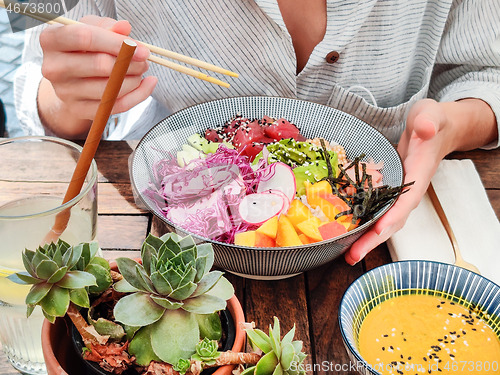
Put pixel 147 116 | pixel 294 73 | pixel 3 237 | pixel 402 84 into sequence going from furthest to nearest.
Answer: pixel 147 116, pixel 402 84, pixel 294 73, pixel 3 237

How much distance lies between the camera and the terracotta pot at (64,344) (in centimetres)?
51

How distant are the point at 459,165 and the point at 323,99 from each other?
1.36 feet

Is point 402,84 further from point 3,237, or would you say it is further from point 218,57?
point 3,237

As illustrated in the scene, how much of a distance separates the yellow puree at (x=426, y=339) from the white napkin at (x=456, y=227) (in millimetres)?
165

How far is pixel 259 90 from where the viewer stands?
1438 mm

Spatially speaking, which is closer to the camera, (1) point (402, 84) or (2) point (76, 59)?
(2) point (76, 59)

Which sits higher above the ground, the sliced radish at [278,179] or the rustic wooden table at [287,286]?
the sliced radish at [278,179]

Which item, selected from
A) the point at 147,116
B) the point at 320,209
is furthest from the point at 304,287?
the point at 147,116

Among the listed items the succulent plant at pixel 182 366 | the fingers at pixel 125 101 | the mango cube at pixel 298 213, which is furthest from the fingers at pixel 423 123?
the succulent plant at pixel 182 366

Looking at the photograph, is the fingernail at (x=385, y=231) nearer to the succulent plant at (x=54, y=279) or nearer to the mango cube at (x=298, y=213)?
the mango cube at (x=298, y=213)

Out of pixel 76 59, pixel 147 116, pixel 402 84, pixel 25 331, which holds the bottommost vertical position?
pixel 147 116

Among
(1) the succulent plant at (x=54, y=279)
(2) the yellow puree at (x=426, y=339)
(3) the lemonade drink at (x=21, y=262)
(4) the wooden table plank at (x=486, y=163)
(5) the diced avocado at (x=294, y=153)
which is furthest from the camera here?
(4) the wooden table plank at (x=486, y=163)

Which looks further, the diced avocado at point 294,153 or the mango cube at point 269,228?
the diced avocado at point 294,153

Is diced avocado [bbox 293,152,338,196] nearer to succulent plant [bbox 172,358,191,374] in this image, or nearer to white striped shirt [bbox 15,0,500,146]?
white striped shirt [bbox 15,0,500,146]
